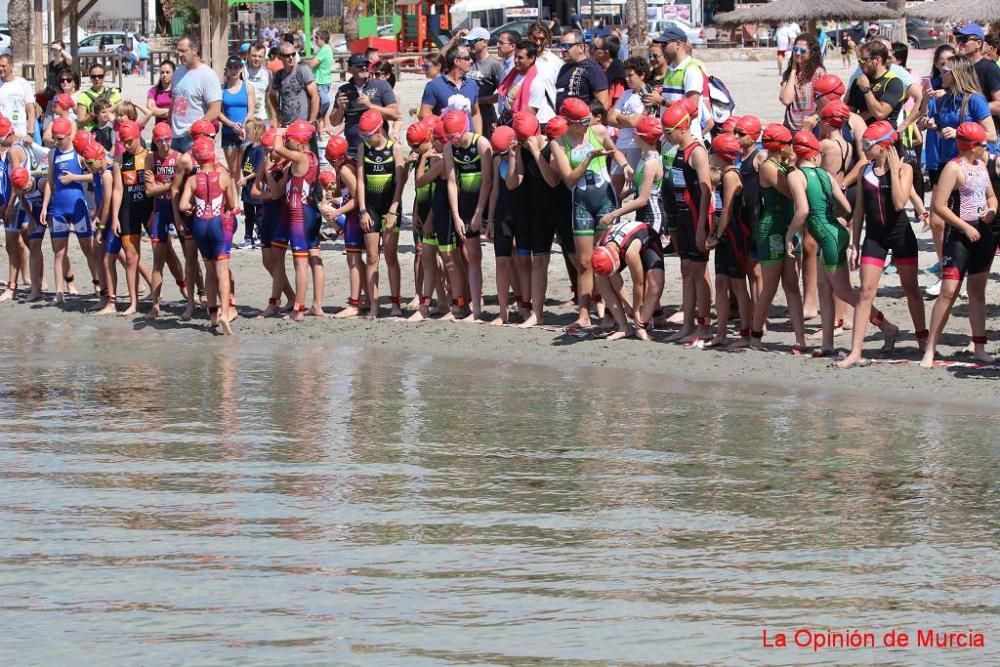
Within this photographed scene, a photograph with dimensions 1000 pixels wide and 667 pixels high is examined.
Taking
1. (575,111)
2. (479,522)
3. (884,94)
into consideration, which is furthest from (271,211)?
(479,522)

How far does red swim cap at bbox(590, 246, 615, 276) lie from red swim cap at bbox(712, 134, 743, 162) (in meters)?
1.10

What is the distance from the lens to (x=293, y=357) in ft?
40.2

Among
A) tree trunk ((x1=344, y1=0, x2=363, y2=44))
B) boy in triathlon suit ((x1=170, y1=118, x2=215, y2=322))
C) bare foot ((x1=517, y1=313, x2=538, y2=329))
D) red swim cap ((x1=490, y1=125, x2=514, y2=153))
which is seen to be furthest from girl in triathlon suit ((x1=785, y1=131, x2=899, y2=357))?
tree trunk ((x1=344, y1=0, x2=363, y2=44))

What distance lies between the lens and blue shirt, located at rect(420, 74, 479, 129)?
14.7 m

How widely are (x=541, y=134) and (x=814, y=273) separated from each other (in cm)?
241

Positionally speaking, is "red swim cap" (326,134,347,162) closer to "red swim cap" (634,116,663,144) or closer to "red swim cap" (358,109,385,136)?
"red swim cap" (358,109,385,136)

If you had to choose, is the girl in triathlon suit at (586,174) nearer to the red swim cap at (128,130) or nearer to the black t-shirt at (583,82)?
the black t-shirt at (583,82)

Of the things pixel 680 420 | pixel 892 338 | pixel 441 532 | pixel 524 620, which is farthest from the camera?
pixel 892 338

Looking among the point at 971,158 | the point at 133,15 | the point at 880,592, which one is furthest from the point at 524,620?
the point at 133,15

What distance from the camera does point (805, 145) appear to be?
10.8 metres

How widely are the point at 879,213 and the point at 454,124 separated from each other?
3447 millimetres

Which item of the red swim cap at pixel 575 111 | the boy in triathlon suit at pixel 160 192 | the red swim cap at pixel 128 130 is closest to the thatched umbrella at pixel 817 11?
the red swim cap at pixel 128 130

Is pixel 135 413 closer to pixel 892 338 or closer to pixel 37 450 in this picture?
pixel 37 450

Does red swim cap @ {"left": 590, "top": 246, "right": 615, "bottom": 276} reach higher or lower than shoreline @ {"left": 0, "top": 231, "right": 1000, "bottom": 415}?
higher
